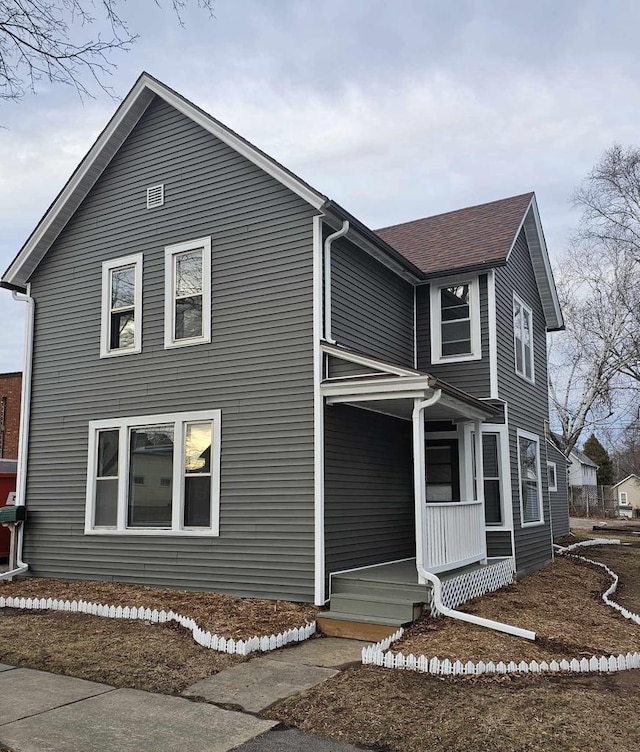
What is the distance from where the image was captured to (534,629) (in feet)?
25.8

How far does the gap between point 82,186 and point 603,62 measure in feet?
43.6

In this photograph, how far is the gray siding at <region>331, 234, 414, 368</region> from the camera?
10156mm

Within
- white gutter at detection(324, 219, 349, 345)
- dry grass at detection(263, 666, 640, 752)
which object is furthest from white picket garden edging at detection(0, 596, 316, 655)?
white gutter at detection(324, 219, 349, 345)

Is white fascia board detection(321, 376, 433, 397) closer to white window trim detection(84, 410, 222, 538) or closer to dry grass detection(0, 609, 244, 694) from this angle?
white window trim detection(84, 410, 222, 538)

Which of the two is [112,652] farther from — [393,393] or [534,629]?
[534,629]

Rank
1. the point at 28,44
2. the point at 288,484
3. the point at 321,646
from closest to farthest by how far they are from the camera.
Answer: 1. the point at 28,44
2. the point at 321,646
3. the point at 288,484

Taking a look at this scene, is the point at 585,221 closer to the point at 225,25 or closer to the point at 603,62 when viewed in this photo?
the point at 603,62

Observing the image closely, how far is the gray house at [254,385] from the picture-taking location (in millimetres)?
9422

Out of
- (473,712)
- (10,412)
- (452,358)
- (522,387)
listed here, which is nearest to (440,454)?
(452,358)

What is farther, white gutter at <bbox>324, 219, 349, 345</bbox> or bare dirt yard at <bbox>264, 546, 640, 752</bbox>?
white gutter at <bbox>324, 219, 349, 345</bbox>

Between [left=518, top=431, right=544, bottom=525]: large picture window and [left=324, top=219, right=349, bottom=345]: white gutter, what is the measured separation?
5.16 m

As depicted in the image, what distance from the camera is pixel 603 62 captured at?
57.7 ft

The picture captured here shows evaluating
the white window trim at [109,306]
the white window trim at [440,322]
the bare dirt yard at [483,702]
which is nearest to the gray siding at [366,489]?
the white window trim at [440,322]

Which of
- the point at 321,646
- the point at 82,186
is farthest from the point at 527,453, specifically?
the point at 82,186
